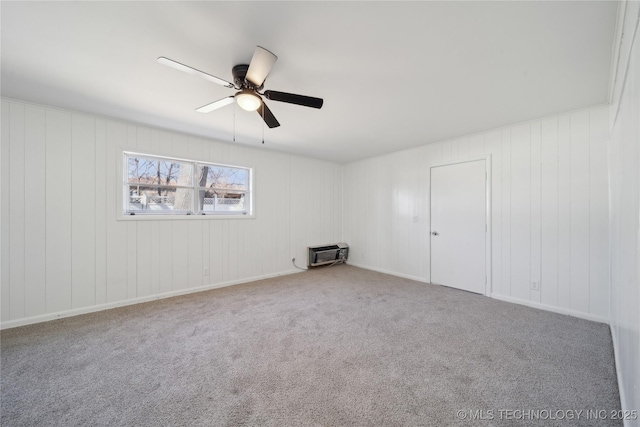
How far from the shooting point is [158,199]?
11.3 ft

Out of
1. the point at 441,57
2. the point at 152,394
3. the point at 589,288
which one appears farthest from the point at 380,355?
the point at 589,288

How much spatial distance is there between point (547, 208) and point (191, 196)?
15.9 ft

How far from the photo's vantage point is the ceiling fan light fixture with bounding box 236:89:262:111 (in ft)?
6.10

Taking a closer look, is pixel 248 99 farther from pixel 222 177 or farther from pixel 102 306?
pixel 102 306

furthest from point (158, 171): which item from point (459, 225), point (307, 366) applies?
point (459, 225)

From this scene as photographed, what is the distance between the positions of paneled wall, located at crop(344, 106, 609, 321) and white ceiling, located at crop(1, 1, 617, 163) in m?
0.36

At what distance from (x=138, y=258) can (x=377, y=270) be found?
4.02 meters

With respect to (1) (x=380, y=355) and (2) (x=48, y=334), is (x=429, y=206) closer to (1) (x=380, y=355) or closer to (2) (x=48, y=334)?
(1) (x=380, y=355)

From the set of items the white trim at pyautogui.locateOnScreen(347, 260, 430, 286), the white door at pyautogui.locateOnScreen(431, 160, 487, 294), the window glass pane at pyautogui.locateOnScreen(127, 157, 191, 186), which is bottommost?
the white trim at pyautogui.locateOnScreen(347, 260, 430, 286)

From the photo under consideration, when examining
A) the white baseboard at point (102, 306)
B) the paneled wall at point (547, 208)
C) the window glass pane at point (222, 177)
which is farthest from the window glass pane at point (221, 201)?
the paneled wall at point (547, 208)

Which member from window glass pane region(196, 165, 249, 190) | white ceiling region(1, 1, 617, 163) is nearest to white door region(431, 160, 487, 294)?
white ceiling region(1, 1, 617, 163)

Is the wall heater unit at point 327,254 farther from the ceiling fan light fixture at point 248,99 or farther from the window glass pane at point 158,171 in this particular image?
the ceiling fan light fixture at point 248,99

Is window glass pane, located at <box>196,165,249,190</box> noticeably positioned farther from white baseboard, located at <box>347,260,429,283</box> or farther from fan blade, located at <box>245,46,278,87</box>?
white baseboard, located at <box>347,260,429,283</box>

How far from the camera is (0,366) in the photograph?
186 cm
